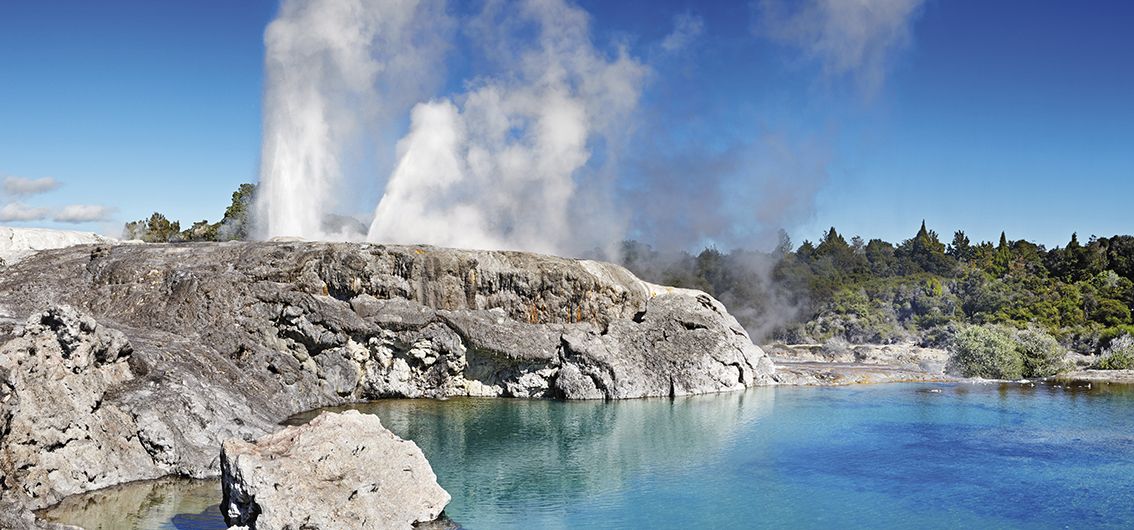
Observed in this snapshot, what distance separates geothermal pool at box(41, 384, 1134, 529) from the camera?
24.3m

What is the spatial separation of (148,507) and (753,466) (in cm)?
2054

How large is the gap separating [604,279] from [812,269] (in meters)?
94.6

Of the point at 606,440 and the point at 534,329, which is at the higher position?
the point at 534,329

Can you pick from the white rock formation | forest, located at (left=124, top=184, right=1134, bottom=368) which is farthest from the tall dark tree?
the white rock formation

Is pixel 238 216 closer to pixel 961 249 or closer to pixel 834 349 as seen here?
pixel 834 349

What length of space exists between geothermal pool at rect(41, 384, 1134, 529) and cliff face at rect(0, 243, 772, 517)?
2505 mm

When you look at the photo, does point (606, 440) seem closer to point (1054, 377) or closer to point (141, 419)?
point (141, 419)

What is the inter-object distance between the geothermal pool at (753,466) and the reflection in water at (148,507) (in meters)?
0.08

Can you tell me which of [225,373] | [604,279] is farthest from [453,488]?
[604,279]

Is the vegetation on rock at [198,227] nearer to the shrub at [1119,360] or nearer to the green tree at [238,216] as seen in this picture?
the green tree at [238,216]

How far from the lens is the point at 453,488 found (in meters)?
27.1

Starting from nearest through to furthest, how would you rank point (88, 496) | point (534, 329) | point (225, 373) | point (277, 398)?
point (88, 496), point (225, 373), point (277, 398), point (534, 329)

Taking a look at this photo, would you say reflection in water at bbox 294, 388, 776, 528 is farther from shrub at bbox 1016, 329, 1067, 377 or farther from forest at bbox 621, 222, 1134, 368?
forest at bbox 621, 222, 1134, 368

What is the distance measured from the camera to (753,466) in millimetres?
31406
